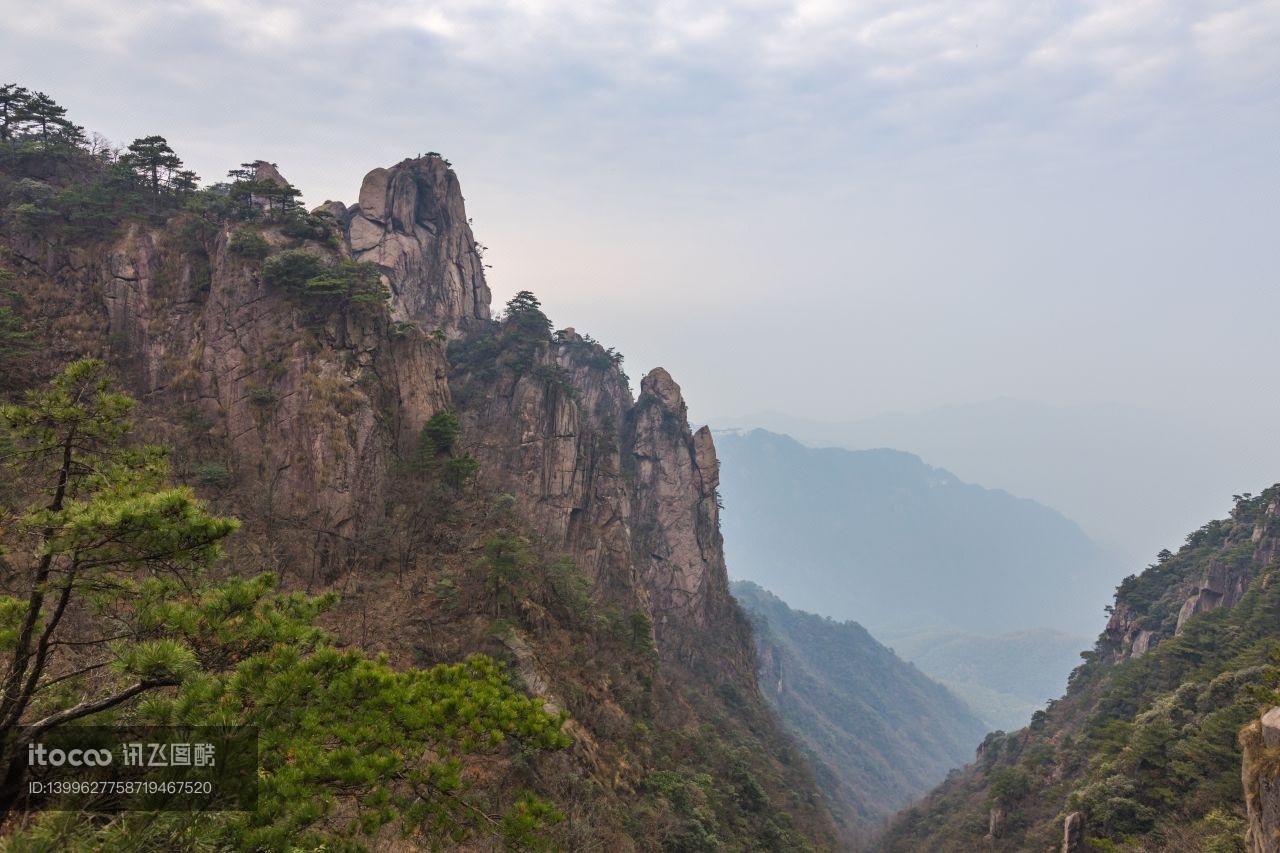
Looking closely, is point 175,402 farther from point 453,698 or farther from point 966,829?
point 966,829

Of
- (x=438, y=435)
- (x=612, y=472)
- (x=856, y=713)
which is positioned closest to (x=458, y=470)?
(x=438, y=435)

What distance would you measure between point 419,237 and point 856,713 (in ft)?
390

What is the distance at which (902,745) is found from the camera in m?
120

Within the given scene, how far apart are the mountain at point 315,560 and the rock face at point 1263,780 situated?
15767mm

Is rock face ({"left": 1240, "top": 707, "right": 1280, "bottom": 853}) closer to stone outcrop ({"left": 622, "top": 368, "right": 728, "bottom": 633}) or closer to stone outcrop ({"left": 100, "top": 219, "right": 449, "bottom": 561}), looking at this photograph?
stone outcrop ({"left": 100, "top": 219, "right": 449, "bottom": 561})

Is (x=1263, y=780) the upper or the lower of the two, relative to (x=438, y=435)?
lower

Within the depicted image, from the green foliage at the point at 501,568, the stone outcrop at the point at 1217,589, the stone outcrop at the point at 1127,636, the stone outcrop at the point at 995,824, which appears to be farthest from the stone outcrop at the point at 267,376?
the stone outcrop at the point at 1127,636

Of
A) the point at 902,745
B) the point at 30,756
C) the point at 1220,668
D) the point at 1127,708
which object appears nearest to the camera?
the point at 30,756

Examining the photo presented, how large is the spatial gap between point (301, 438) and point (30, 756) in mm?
23070

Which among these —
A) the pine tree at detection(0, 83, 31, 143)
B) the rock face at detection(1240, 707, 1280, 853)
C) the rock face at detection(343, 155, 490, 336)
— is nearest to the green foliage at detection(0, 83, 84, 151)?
the pine tree at detection(0, 83, 31, 143)

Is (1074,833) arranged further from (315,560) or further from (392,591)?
(315,560)

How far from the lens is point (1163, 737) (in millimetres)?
28469

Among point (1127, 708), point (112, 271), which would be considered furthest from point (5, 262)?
point (1127, 708)

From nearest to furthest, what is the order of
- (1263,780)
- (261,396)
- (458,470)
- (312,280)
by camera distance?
(1263,780), (261,396), (312,280), (458,470)
